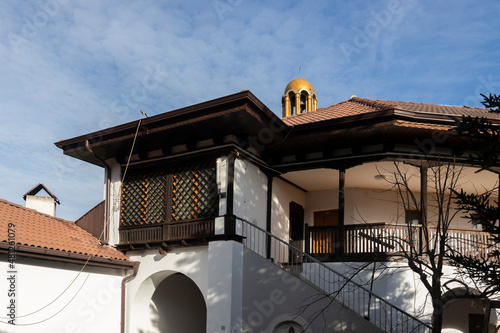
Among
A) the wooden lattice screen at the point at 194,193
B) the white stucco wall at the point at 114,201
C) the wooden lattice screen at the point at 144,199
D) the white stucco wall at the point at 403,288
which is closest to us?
the white stucco wall at the point at 403,288

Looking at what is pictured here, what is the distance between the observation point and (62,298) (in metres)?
11.2

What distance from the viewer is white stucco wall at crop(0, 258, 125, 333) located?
34.0 feet

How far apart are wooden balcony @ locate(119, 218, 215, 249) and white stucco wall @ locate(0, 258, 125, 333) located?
92cm

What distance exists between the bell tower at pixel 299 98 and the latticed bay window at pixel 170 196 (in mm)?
6874

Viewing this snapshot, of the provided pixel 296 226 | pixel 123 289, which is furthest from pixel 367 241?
pixel 123 289

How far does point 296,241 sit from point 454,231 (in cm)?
477

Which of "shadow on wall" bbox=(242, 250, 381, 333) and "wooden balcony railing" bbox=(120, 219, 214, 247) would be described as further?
"wooden balcony railing" bbox=(120, 219, 214, 247)

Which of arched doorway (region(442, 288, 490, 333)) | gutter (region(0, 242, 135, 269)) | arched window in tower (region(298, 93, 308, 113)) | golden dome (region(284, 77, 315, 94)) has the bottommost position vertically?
arched doorway (region(442, 288, 490, 333))

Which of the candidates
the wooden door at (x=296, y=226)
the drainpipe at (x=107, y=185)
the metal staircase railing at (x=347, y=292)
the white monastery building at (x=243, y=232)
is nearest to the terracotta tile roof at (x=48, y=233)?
the white monastery building at (x=243, y=232)

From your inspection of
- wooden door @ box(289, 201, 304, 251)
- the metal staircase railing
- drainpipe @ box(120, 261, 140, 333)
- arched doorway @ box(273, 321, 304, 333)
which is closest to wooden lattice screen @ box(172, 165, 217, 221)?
the metal staircase railing

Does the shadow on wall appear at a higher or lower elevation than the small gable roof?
lower

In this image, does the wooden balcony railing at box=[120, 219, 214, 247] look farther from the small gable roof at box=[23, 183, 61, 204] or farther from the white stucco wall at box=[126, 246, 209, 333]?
the small gable roof at box=[23, 183, 61, 204]

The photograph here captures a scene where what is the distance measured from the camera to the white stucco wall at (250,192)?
1174 cm

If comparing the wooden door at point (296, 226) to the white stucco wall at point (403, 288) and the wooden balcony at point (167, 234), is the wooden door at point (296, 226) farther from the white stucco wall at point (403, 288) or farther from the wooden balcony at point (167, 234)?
the white stucco wall at point (403, 288)
